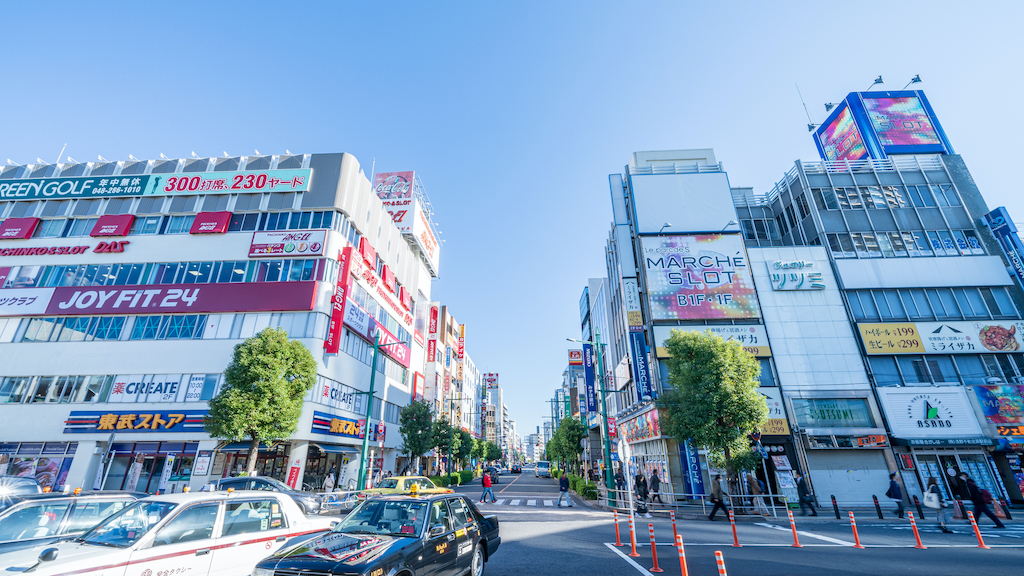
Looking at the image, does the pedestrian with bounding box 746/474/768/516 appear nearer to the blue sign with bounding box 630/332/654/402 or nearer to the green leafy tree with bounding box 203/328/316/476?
the blue sign with bounding box 630/332/654/402

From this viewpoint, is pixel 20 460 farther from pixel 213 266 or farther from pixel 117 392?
pixel 213 266

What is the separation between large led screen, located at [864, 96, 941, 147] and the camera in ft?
110

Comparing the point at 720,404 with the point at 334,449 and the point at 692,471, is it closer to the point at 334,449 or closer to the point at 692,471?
the point at 692,471

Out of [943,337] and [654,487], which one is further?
[943,337]

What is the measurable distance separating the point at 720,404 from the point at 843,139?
33404 millimetres

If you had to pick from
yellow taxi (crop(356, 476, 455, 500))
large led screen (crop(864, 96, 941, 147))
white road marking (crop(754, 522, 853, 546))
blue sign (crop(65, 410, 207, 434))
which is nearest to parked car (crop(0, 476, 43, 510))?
yellow taxi (crop(356, 476, 455, 500))

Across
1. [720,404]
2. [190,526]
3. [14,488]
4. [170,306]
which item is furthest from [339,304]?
[190,526]

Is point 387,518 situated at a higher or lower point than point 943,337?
lower

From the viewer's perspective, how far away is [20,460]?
24312 mm

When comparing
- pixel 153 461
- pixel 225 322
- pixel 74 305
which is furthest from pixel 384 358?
pixel 74 305

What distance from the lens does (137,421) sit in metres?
24.0

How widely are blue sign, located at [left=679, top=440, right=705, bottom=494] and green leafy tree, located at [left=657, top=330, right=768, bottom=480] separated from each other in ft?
11.0

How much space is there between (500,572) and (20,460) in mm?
32717

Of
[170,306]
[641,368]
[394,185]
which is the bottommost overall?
[641,368]
